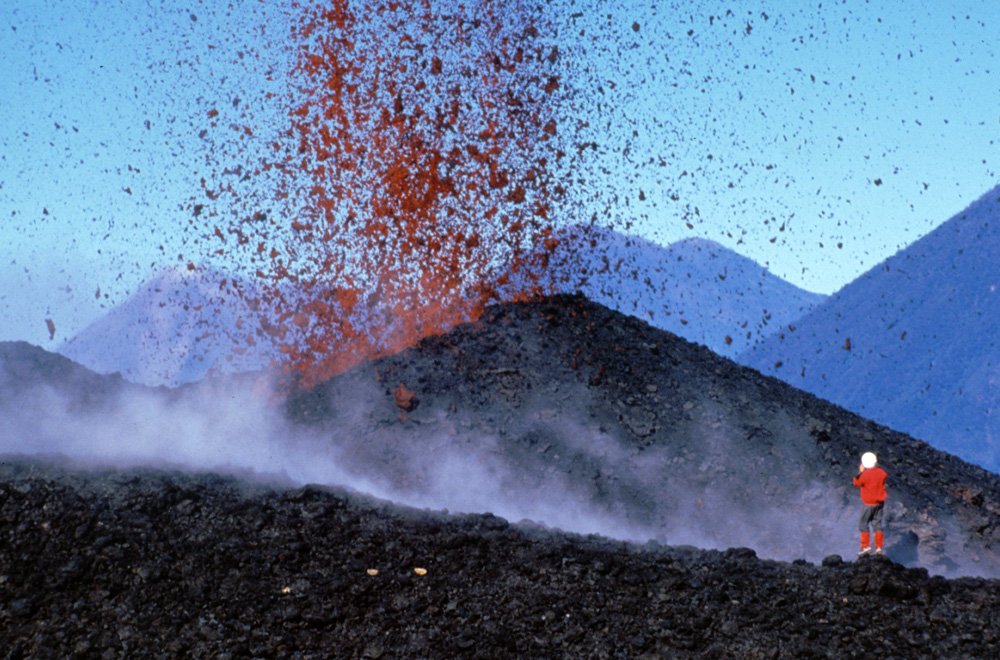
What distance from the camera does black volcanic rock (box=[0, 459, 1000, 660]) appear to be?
6863mm

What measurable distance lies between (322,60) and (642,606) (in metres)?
12.0

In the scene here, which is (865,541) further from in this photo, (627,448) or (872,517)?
(627,448)

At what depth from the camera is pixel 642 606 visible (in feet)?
25.1

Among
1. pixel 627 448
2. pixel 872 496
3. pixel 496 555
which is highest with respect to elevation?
pixel 627 448

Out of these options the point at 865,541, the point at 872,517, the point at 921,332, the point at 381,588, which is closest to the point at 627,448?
the point at 865,541

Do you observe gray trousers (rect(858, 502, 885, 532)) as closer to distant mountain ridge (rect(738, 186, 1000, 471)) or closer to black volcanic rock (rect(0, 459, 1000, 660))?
black volcanic rock (rect(0, 459, 1000, 660))

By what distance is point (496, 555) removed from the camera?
27.1ft

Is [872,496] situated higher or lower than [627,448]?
lower

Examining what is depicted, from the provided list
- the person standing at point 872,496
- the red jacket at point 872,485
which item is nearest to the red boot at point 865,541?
the person standing at point 872,496

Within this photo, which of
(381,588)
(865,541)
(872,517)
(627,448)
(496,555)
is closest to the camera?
(381,588)

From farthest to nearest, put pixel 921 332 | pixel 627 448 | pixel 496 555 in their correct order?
pixel 921 332 < pixel 627 448 < pixel 496 555

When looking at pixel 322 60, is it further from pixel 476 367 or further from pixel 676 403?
pixel 676 403

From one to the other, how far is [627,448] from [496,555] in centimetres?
636

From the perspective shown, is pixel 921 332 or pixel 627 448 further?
pixel 921 332
